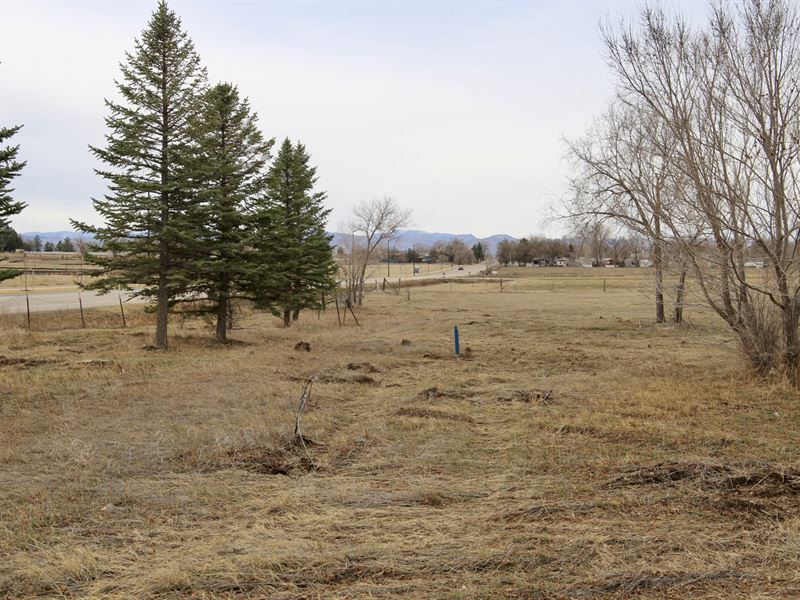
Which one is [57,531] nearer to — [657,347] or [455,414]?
[455,414]

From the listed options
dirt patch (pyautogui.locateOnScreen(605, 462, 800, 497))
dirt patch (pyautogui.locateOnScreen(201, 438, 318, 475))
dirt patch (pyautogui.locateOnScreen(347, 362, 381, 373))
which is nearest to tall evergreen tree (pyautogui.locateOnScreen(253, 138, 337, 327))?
dirt patch (pyautogui.locateOnScreen(347, 362, 381, 373))

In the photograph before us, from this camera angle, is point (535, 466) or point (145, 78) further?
point (145, 78)

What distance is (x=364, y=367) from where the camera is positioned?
44.8 ft

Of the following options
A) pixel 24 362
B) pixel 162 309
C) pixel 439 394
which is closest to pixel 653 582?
pixel 439 394

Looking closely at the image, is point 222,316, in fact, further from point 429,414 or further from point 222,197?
point 429,414

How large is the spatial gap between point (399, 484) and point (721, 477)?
10.6 ft

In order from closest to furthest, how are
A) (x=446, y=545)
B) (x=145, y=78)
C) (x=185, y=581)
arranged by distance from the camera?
(x=185, y=581), (x=446, y=545), (x=145, y=78)

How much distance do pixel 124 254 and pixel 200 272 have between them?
2207mm

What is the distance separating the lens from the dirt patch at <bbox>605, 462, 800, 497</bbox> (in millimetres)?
5312

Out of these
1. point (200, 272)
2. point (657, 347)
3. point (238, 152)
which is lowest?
point (657, 347)

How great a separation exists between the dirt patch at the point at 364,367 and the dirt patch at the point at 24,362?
24.4 feet

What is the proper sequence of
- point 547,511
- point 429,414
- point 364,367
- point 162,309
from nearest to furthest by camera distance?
point 547,511
point 429,414
point 364,367
point 162,309

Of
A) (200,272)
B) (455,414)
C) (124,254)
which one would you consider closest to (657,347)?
(455,414)

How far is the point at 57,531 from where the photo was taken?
467cm
